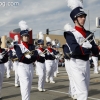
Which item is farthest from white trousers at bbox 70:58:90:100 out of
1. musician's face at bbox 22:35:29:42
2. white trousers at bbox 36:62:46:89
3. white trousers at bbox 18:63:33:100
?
white trousers at bbox 36:62:46:89

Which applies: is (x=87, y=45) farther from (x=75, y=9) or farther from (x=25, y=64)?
(x=25, y=64)

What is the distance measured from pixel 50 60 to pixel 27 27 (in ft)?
18.6

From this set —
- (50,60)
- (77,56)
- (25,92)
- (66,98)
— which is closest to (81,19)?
(77,56)

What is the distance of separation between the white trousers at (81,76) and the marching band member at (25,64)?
85.3 inches

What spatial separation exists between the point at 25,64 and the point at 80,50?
2576 millimetres

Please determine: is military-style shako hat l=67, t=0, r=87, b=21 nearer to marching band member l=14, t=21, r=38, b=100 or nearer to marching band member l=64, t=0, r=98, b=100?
marching band member l=64, t=0, r=98, b=100

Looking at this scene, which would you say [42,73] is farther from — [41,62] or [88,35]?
[88,35]

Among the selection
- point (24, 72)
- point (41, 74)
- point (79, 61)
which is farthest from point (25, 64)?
point (41, 74)

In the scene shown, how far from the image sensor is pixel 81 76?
4.98 meters

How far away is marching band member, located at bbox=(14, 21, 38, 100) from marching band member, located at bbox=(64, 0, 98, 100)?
214cm

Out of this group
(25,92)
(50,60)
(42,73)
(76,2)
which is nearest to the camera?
(76,2)

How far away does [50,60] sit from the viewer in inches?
517

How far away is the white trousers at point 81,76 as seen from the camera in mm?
4914

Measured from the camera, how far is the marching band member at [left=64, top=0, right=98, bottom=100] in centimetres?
490
